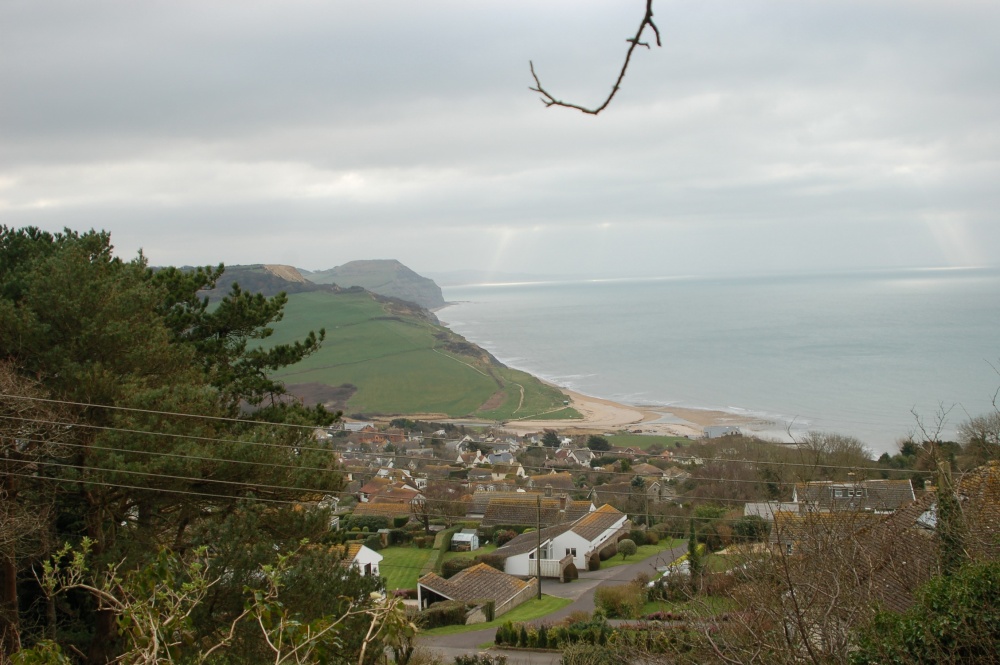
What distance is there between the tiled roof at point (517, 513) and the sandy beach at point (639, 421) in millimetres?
11869

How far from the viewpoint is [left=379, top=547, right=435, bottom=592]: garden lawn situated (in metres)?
19.1

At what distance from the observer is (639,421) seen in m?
37.8

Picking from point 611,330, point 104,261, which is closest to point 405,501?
point 104,261

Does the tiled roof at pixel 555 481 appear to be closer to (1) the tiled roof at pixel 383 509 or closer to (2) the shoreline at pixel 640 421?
(1) the tiled roof at pixel 383 509

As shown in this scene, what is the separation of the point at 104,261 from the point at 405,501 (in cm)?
1519

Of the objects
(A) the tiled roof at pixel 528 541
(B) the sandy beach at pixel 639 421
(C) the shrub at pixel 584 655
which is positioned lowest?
(A) the tiled roof at pixel 528 541

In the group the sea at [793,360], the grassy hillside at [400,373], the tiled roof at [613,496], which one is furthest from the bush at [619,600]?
the grassy hillside at [400,373]

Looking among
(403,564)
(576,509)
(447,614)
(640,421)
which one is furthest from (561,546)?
(640,421)

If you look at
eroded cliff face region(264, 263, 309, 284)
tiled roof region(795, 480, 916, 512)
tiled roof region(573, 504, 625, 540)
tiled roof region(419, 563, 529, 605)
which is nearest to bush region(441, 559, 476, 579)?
tiled roof region(419, 563, 529, 605)

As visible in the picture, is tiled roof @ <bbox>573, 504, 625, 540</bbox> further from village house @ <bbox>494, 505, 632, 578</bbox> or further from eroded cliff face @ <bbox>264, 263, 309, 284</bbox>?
eroded cliff face @ <bbox>264, 263, 309, 284</bbox>

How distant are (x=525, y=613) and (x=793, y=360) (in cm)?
4468

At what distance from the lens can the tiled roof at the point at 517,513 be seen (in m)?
22.6

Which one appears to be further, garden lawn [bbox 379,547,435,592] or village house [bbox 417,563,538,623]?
garden lawn [bbox 379,547,435,592]

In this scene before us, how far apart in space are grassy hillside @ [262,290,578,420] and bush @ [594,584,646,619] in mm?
24362
